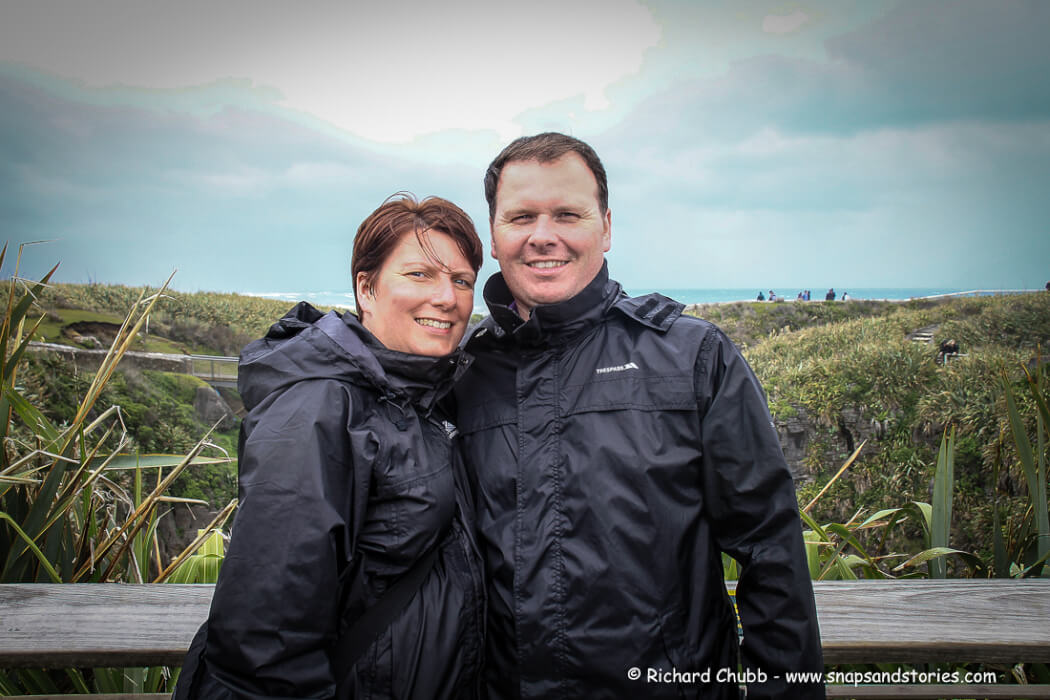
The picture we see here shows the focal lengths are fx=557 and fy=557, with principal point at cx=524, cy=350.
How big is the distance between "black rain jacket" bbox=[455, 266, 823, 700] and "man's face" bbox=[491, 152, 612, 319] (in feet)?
0.42

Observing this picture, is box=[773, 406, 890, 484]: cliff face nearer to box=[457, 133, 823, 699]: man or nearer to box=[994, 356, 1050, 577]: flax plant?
box=[994, 356, 1050, 577]: flax plant

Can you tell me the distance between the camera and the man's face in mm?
1768

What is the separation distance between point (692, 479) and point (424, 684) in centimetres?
87

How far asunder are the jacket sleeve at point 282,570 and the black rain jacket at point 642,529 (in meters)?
0.51

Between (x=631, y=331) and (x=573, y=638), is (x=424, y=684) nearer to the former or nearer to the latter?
(x=573, y=638)

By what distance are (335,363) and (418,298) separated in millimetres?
318

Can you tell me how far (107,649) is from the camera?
1.64 m

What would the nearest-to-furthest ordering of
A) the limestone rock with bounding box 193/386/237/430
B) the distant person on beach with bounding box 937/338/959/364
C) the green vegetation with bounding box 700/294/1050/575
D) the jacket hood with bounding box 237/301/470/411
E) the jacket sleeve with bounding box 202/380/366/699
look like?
the jacket sleeve with bounding box 202/380/366/699, the jacket hood with bounding box 237/301/470/411, the green vegetation with bounding box 700/294/1050/575, the limestone rock with bounding box 193/386/237/430, the distant person on beach with bounding box 937/338/959/364

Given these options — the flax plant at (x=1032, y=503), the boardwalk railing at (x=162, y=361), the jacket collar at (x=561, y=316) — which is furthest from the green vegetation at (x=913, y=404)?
the boardwalk railing at (x=162, y=361)

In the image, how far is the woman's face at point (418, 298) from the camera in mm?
1608

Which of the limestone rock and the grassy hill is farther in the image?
the limestone rock

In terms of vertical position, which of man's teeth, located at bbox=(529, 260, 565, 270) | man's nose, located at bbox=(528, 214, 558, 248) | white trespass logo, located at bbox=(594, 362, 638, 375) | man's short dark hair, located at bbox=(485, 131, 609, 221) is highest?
man's short dark hair, located at bbox=(485, 131, 609, 221)

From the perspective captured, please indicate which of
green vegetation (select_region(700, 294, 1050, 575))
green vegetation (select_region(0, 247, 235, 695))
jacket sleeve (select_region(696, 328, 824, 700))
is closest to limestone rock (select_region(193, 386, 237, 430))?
green vegetation (select_region(0, 247, 235, 695))

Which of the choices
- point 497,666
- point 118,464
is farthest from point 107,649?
point 497,666
